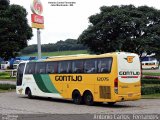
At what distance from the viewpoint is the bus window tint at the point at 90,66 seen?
22870 mm

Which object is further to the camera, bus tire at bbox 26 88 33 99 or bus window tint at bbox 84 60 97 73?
bus tire at bbox 26 88 33 99

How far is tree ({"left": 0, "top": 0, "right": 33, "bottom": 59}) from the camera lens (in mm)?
36938

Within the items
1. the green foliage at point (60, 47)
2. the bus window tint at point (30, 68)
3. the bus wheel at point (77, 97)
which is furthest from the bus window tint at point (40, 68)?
the green foliage at point (60, 47)

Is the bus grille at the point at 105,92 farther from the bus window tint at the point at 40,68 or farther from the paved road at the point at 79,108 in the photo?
the bus window tint at the point at 40,68

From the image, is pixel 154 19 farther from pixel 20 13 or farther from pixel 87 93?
pixel 87 93

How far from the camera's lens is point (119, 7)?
40.0m

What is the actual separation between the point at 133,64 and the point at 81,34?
17822 millimetres

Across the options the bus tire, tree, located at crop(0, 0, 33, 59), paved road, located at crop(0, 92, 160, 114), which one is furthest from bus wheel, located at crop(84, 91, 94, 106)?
tree, located at crop(0, 0, 33, 59)

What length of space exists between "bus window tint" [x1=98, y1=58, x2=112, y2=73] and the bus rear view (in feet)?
1.73

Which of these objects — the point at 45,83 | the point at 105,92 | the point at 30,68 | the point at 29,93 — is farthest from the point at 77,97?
the point at 30,68

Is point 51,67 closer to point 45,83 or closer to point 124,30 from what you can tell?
point 45,83

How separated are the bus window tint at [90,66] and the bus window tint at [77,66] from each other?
0.40 m

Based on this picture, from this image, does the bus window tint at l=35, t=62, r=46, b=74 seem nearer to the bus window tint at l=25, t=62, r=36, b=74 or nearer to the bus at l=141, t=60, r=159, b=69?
the bus window tint at l=25, t=62, r=36, b=74

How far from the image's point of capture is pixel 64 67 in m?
25.3
